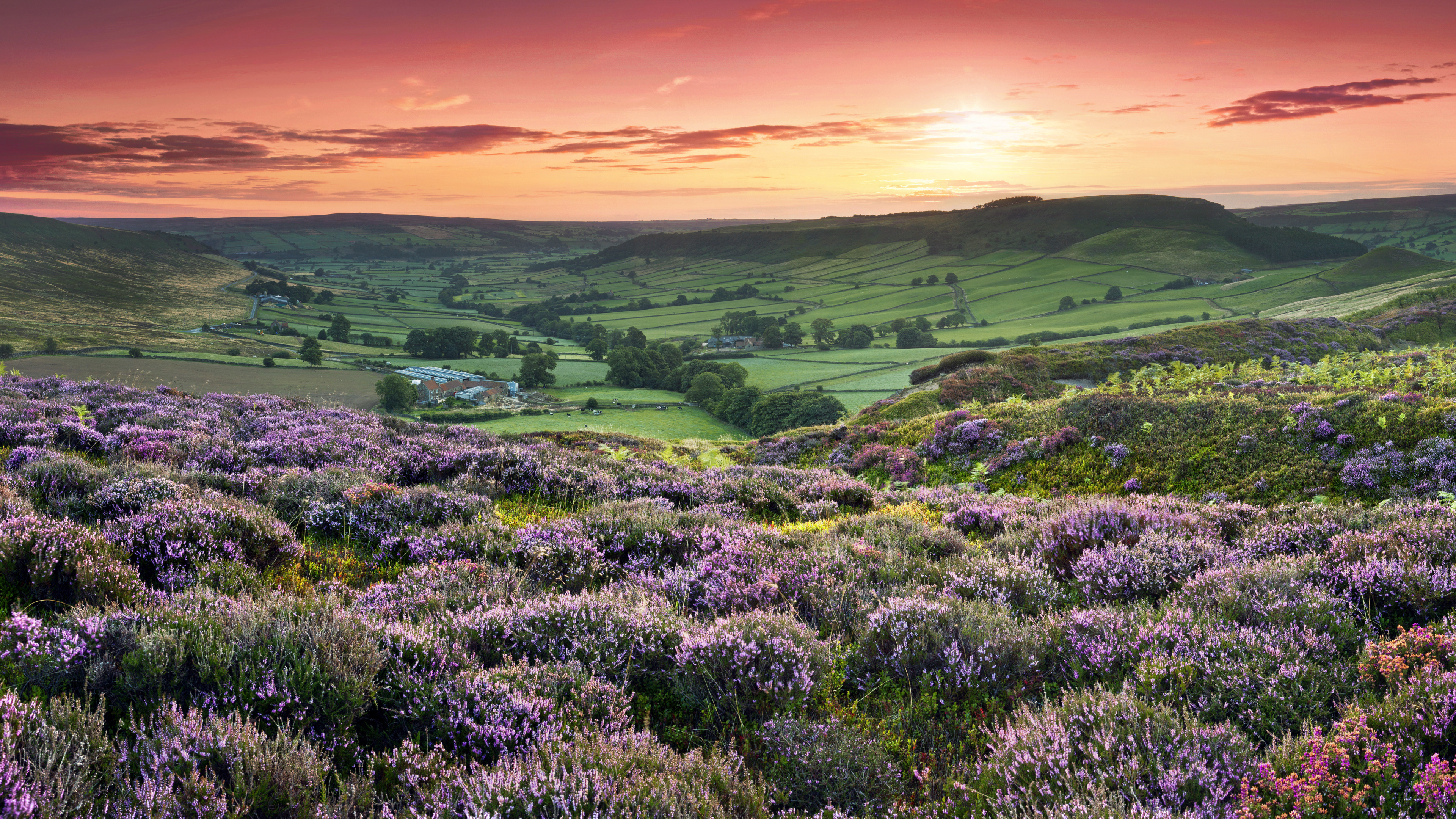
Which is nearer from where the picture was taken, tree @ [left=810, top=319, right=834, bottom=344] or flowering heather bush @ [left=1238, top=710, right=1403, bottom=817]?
flowering heather bush @ [left=1238, top=710, right=1403, bottom=817]

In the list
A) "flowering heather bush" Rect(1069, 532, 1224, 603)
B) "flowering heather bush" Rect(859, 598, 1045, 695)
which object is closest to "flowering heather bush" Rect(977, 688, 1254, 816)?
"flowering heather bush" Rect(859, 598, 1045, 695)

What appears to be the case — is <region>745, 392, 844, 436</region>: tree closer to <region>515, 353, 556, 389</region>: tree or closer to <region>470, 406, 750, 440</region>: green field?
<region>470, 406, 750, 440</region>: green field

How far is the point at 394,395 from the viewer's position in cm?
7819

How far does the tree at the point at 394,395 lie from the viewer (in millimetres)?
77812

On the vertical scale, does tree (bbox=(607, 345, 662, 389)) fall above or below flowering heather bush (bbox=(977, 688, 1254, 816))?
below

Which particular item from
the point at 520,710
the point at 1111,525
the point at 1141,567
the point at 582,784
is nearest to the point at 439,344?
the point at 1111,525

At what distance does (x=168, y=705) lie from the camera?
132 inches

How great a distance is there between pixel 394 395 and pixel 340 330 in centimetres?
7331

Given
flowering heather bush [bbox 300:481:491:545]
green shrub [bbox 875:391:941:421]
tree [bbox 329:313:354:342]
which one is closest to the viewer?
flowering heather bush [bbox 300:481:491:545]

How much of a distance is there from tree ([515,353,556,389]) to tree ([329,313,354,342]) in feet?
173

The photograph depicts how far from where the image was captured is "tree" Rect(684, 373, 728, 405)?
294ft

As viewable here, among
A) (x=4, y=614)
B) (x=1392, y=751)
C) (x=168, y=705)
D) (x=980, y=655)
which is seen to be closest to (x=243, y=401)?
(x=4, y=614)

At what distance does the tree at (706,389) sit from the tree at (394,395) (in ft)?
115

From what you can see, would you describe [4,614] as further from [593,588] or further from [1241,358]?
[1241,358]
